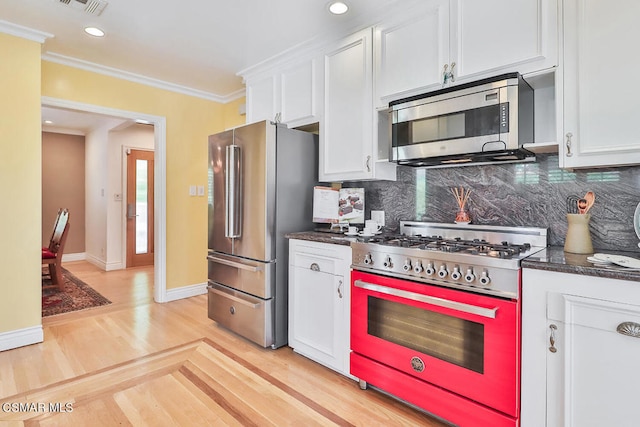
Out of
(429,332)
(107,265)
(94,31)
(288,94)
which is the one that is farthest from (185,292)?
(429,332)

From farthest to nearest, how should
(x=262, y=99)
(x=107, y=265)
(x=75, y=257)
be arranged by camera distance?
(x=75, y=257)
(x=107, y=265)
(x=262, y=99)

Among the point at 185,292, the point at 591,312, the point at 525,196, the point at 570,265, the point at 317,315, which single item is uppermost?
the point at 525,196

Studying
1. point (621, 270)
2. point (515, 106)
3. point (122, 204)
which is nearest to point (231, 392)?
point (621, 270)

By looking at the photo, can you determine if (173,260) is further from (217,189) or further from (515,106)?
(515,106)

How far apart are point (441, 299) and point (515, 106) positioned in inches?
41.7

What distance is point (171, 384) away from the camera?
223 centimetres

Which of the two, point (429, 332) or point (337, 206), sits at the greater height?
point (337, 206)

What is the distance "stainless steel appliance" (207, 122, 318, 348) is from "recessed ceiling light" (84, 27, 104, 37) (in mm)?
1243

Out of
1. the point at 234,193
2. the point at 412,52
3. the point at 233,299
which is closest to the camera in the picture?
the point at 412,52

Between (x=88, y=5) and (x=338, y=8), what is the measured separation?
1.74 meters

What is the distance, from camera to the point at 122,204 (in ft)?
20.0

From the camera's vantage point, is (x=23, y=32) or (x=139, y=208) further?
(x=139, y=208)

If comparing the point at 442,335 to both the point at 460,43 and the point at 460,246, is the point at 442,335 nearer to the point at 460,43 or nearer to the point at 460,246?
the point at 460,246

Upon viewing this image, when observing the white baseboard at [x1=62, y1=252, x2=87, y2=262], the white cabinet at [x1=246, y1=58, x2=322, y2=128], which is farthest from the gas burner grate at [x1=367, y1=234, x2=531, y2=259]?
the white baseboard at [x1=62, y1=252, x2=87, y2=262]
